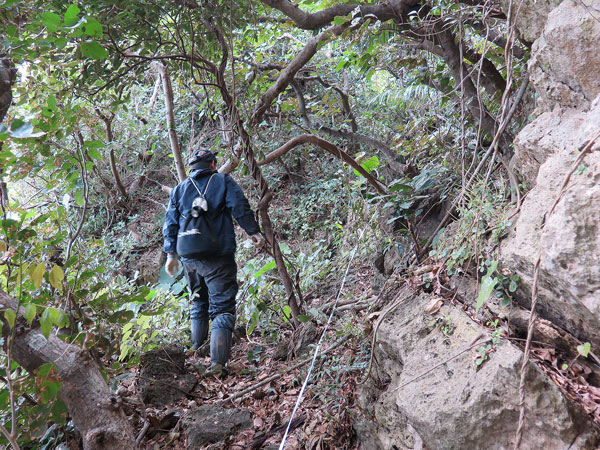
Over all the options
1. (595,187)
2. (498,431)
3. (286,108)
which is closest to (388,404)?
(498,431)

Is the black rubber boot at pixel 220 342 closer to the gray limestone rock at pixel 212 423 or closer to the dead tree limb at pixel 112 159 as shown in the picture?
the gray limestone rock at pixel 212 423

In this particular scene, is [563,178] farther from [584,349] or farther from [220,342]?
[220,342]

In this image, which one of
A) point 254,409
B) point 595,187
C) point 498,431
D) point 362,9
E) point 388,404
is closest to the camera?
point 595,187

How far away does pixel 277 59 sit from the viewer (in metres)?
7.95

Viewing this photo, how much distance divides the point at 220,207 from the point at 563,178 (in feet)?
9.94

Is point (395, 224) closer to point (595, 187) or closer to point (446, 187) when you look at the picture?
point (446, 187)

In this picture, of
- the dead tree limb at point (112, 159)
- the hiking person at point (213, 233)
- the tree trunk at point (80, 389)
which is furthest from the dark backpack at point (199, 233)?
the dead tree limb at point (112, 159)

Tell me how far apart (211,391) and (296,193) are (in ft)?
21.6

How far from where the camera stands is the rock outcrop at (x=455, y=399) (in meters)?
1.71

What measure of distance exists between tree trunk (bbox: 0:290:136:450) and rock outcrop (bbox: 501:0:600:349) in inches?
80.6

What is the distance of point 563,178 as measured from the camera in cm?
195

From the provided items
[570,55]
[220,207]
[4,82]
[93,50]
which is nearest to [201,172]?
[220,207]

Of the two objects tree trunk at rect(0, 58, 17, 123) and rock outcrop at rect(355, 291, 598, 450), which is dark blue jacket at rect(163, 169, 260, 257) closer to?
rock outcrop at rect(355, 291, 598, 450)

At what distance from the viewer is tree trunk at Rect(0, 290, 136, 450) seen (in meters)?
2.01
